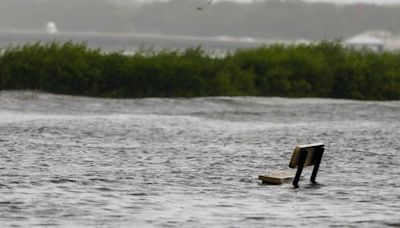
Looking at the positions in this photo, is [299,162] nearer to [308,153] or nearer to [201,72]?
[308,153]

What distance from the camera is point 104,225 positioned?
572 inches

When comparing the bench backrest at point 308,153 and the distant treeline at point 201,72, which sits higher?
the distant treeline at point 201,72

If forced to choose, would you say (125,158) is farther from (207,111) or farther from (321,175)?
(207,111)

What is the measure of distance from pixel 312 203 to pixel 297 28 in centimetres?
15677

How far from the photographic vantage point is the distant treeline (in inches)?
1837

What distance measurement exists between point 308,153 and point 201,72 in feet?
99.5

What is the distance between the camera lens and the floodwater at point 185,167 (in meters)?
15.7

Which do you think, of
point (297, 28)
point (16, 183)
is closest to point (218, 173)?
point (16, 183)

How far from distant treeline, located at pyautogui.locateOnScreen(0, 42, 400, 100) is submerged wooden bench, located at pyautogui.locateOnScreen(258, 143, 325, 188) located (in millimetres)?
27479

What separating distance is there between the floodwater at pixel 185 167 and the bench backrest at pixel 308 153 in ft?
1.53

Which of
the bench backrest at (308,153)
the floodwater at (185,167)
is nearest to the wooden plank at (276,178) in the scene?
the floodwater at (185,167)

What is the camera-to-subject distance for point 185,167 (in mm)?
22156

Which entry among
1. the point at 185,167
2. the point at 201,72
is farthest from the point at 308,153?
the point at 201,72

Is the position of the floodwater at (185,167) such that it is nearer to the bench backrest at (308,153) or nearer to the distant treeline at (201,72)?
the bench backrest at (308,153)
